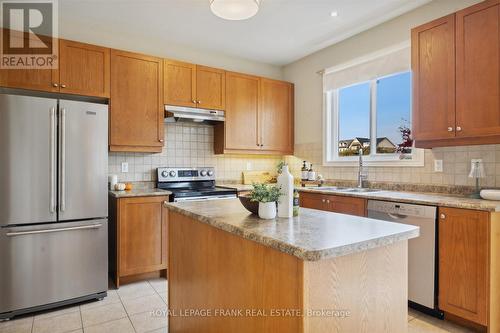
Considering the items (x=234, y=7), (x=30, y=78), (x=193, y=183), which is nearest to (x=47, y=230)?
(x=30, y=78)

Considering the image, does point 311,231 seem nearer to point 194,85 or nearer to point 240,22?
point 240,22

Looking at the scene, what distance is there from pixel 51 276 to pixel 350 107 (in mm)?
3572

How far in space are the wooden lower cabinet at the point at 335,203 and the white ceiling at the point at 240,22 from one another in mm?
1826

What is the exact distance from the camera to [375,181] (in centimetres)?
342

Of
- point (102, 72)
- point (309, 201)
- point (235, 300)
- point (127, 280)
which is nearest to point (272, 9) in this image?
point (102, 72)

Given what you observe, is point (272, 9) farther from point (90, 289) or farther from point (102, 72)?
point (90, 289)

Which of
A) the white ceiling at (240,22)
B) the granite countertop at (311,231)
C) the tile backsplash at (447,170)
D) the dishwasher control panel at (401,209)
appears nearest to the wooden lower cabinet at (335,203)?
the dishwasher control panel at (401,209)

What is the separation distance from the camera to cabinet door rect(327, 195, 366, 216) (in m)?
2.82

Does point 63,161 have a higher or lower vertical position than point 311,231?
higher

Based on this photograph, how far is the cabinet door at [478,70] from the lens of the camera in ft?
7.27

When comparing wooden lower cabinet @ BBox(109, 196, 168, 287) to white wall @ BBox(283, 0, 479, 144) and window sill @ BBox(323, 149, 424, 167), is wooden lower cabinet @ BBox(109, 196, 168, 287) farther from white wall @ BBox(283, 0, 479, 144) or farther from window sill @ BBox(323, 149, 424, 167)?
white wall @ BBox(283, 0, 479, 144)

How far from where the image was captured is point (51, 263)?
251 cm

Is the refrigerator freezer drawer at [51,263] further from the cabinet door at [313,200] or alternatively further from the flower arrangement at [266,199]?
the cabinet door at [313,200]

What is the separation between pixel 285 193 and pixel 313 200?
6.28 ft
